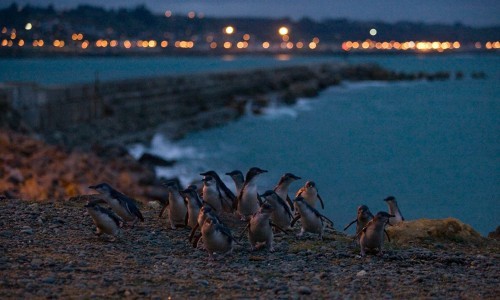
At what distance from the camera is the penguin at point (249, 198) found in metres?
8.78

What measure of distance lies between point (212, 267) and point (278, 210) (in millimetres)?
1493

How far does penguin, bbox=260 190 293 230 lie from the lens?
8.50 m

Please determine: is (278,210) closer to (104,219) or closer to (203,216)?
(203,216)

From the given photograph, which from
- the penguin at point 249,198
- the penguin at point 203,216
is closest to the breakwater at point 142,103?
the penguin at point 249,198

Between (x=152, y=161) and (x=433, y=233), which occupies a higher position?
(x=433, y=233)

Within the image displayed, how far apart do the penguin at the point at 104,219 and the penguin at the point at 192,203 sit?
713 millimetres

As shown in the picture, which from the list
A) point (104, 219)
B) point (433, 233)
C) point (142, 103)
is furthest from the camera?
point (142, 103)

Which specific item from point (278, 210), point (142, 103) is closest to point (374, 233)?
point (278, 210)

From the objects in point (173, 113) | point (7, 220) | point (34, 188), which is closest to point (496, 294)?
point (7, 220)

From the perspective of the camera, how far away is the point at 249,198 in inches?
346

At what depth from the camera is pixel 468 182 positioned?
26.2 metres

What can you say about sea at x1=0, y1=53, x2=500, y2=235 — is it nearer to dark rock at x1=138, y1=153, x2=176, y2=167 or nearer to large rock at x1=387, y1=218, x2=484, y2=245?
dark rock at x1=138, y1=153, x2=176, y2=167

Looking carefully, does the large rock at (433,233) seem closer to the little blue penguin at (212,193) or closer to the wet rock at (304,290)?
the little blue penguin at (212,193)

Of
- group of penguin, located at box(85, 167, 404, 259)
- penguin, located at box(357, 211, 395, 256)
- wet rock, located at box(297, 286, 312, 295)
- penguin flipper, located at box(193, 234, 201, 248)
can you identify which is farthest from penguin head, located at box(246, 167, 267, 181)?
wet rock, located at box(297, 286, 312, 295)
